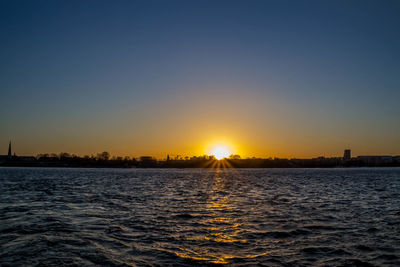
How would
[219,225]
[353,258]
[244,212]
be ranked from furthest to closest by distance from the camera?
1. [244,212]
2. [219,225]
3. [353,258]

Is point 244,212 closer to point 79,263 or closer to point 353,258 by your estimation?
point 353,258

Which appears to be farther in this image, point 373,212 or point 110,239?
point 373,212

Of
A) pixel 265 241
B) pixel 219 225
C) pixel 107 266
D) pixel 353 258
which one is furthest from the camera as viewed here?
pixel 219 225

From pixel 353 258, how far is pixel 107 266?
408 inches

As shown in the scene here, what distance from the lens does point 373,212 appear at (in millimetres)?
26828

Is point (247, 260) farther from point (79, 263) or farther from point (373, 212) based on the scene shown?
point (373, 212)

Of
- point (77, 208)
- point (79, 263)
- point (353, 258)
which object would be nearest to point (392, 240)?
point (353, 258)

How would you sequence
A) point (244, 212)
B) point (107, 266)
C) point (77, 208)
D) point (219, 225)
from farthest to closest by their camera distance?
point (77, 208), point (244, 212), point (219, 225), point (107, 266)

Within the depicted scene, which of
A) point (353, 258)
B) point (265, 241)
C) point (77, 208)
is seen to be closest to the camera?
point (353, 258)

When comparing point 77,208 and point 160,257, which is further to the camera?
point 77,208

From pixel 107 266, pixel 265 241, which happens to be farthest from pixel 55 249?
pixel 265 241

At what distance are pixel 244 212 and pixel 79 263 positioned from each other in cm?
1658

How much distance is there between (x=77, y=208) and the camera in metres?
28.6

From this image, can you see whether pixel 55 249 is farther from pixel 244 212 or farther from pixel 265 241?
pixel 244 212
